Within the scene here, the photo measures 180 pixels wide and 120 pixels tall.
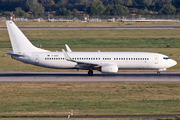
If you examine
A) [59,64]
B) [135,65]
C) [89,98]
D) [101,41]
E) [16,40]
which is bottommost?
[89,98]

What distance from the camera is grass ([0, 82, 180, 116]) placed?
88.3 ft

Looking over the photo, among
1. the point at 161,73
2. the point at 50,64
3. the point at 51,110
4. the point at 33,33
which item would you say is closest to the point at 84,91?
the point at 51,110

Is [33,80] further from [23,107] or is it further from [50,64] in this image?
[23,107]

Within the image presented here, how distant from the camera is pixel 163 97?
32.3 meters

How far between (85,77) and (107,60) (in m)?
4.12

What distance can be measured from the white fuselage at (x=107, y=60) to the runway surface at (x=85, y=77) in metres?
1.51

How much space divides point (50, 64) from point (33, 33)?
52.2 meters

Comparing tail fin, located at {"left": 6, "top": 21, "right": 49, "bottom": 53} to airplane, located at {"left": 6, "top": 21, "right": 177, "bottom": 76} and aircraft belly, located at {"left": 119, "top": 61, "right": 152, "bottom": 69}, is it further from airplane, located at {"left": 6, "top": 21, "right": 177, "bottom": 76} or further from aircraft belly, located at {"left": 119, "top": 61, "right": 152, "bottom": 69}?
aircraft belly, located at {"left": 119, "top": 61, "right": 152, "bottom": 69}

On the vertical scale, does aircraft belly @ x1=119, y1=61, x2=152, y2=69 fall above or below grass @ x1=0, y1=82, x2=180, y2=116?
above

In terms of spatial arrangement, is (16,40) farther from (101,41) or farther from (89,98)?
(101,41)

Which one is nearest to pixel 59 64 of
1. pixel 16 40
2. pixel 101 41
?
pixel 16 40

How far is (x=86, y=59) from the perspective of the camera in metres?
45.7

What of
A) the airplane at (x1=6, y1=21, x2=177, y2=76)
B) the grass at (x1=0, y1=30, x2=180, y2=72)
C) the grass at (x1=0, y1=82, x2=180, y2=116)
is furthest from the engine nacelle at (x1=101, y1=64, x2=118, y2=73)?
the grass at (x1=0, y1=30, x2=180, y2=72)

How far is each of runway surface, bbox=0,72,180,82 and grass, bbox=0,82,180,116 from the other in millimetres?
2760
